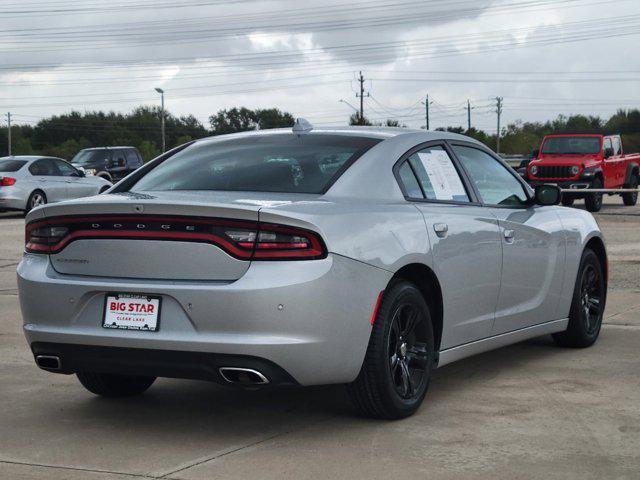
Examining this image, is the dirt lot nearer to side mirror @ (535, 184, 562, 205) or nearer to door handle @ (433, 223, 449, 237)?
door handle @ (433, 223, 449, 237)

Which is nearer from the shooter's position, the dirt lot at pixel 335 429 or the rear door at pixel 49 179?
the dirt lot at pixel 335 429

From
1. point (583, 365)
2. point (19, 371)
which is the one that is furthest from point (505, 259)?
point (19, 371)

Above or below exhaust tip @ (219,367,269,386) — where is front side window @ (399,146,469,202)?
above

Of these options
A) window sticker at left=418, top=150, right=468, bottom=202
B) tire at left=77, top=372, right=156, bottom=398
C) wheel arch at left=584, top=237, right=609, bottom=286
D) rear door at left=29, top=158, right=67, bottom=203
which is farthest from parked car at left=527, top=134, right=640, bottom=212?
tire at left=77, top=372, right=156, bottom=398

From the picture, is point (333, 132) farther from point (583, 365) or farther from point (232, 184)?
point (583, 365)

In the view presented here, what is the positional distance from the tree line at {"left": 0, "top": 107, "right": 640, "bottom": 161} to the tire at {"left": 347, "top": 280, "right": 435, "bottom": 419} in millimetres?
102754

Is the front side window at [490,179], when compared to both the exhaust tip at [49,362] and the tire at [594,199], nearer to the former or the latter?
the exhaust tip at [49,362]

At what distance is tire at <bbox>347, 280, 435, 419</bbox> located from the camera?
5629mm

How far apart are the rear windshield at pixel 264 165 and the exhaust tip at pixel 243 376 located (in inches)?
41.3

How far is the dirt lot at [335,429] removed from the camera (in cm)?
497

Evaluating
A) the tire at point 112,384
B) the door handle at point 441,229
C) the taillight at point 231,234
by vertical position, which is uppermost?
the taillight at point 231,234

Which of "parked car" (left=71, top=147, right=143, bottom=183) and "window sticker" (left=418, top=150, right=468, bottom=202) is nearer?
"window sticker" (left=418, top=150, right=468, bottom=202)

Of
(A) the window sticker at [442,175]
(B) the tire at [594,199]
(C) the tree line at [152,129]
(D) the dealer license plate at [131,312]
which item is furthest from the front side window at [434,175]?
(C) the tree line at [152,129]

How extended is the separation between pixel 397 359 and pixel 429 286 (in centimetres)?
51
